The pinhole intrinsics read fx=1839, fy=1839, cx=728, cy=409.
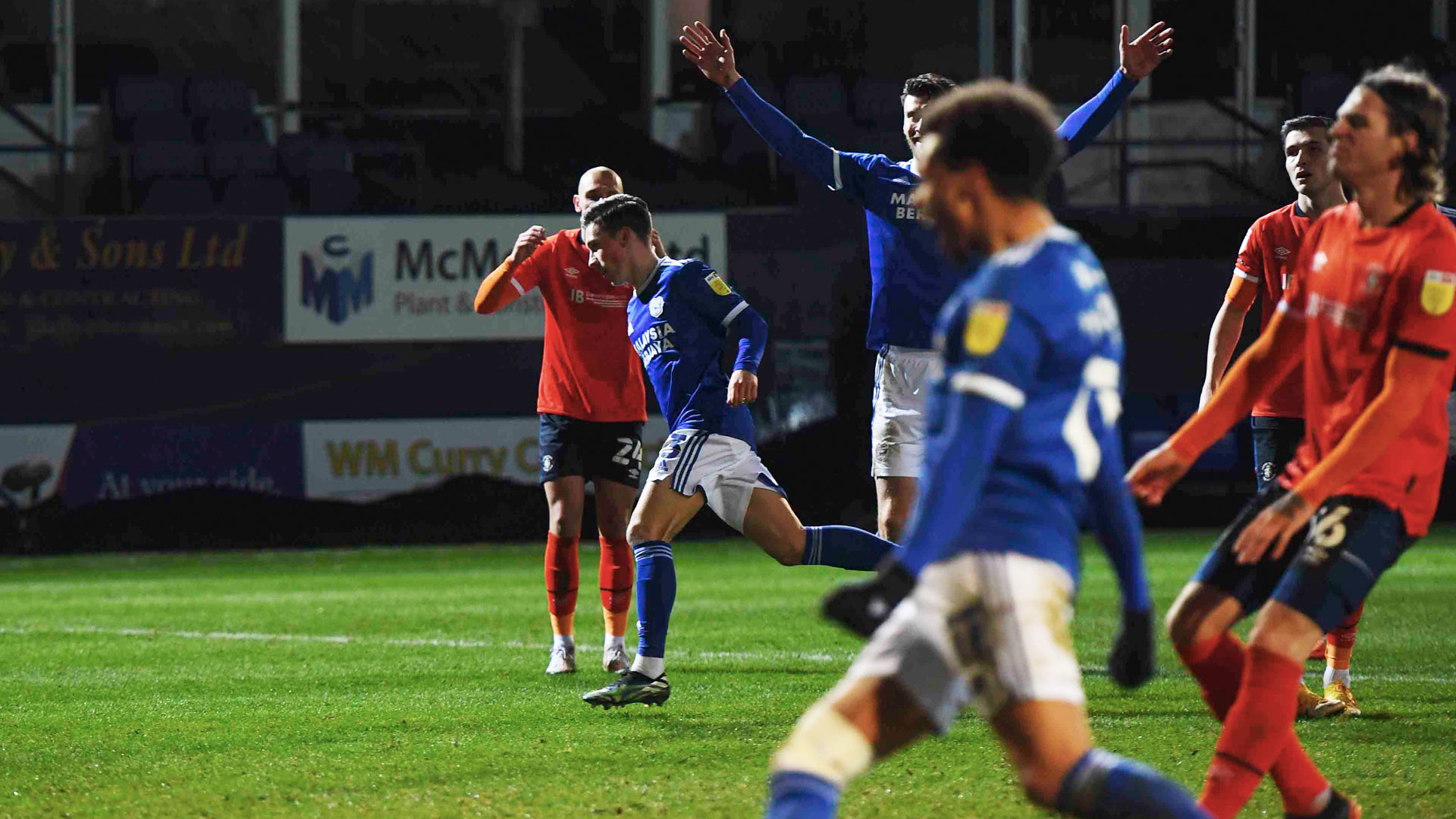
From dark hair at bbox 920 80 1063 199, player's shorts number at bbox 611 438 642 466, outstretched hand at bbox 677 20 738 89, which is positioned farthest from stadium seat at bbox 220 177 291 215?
dark hair at bbox 920 80 1063 199

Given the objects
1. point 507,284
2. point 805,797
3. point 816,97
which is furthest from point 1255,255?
point 816,97

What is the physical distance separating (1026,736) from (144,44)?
63.4 ft

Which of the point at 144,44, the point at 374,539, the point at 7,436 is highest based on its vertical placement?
the point at 144,44

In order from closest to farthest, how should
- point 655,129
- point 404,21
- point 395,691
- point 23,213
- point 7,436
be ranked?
point 395,691 < point 7,436 < point 23,213 < point 655,129 < point 404,21

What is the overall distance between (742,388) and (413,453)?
10.4m

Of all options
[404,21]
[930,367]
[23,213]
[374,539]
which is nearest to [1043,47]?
[404,21]

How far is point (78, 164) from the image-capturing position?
18578mm

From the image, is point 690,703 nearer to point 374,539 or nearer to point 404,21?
point 374,539

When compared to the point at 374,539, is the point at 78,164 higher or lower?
higher

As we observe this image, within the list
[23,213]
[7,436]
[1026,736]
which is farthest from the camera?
[23,213]

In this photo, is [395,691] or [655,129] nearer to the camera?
[395,691]

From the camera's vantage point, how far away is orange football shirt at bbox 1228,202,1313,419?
22.5ft

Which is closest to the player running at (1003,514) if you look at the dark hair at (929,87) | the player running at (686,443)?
the dark hair at (929,87)

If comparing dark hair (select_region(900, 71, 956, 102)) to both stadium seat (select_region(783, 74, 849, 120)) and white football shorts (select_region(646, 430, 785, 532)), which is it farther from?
stadium seat (select_region(783, 74, 849, 120))
